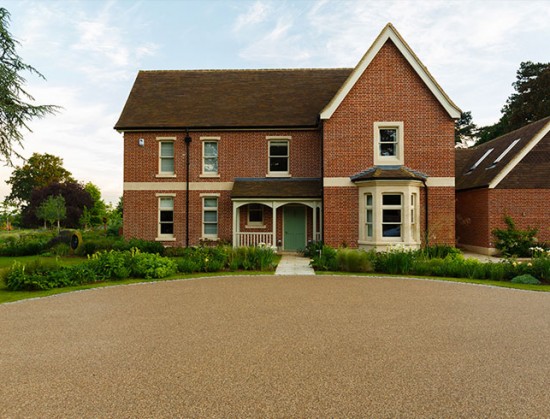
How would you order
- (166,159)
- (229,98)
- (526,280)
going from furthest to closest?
(229,98) → (166,159) → (526,280)

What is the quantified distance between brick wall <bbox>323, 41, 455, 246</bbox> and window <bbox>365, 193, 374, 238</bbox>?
0.50m

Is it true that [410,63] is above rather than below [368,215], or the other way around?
above

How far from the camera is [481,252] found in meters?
20.0

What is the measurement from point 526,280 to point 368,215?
759 cm

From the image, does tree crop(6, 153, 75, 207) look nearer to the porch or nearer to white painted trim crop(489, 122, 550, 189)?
the porch

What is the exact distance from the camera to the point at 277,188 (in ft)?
65.6

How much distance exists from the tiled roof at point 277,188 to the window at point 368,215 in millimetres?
2304

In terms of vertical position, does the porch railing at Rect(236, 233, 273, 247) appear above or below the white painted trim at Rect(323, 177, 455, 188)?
below

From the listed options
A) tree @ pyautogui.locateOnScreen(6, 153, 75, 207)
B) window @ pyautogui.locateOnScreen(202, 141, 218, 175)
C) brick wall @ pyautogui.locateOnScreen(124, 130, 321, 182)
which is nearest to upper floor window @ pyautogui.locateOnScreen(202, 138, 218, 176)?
window @ pyautogui.locateOnScreen(202, 141, 218, 175)

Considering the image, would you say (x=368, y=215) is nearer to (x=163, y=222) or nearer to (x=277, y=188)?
(x=277, y=188)

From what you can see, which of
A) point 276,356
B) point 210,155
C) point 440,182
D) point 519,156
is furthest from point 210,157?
point 276,356

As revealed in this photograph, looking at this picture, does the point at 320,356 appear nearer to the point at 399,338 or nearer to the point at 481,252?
the point at 399,338

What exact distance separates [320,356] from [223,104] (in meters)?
18.8

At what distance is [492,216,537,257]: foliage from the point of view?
716 inches
